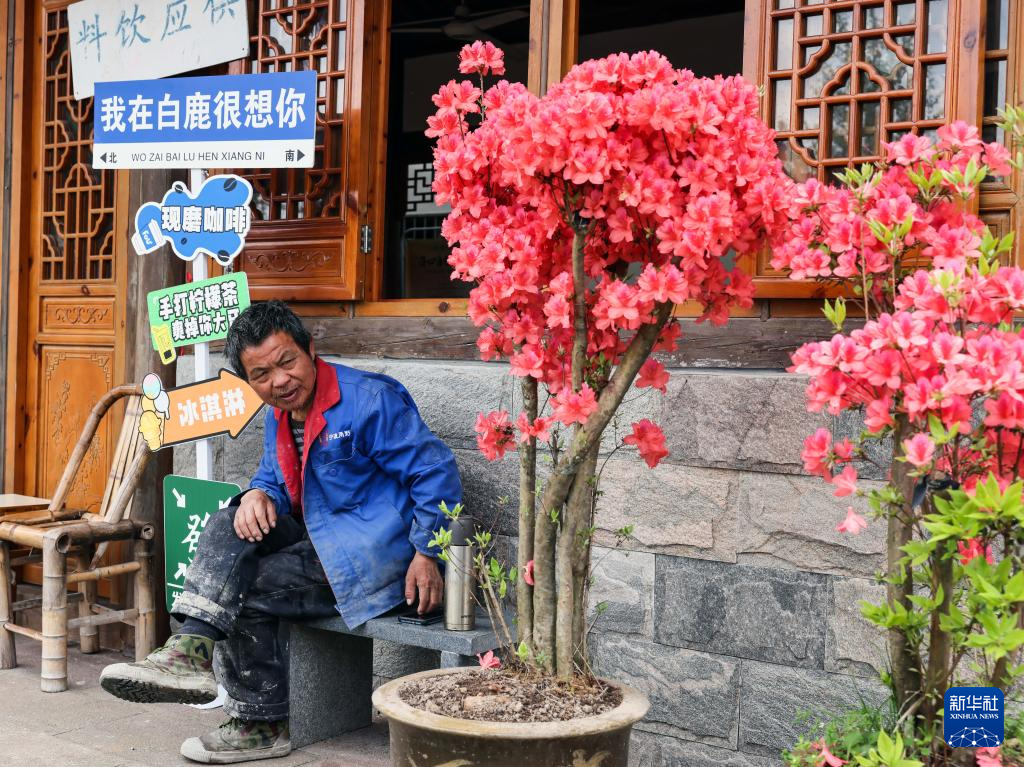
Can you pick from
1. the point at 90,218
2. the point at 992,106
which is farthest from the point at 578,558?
the point at 90,218

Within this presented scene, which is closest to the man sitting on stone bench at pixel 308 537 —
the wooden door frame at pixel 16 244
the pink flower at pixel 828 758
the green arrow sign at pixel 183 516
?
the green arrow sign at pixel 183 516

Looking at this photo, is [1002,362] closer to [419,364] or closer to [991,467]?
[991,467]

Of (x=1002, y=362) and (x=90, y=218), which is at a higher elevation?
(x=90, y=218)

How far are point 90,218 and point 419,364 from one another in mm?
2343

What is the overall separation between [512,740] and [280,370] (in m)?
1.76

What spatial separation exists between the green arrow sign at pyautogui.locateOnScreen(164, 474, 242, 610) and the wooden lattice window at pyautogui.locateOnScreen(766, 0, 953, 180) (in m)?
2.54

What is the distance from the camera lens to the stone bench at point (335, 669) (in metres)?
3.72

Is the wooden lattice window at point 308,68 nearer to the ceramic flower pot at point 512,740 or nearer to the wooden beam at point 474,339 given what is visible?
the wooden beam at point 474,339

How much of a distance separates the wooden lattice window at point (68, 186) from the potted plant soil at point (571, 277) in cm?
346

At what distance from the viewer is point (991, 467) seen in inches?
84.9

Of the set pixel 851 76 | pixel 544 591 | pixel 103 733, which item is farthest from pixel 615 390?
pixel 103 733

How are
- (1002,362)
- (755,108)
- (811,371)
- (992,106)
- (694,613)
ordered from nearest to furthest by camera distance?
1. (1002,362)
2. (811,371)
3. (755,108)
4. (992,106)
5. (694,613)

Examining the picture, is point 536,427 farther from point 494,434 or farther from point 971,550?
point 971,550

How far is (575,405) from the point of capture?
2607 millimetres
